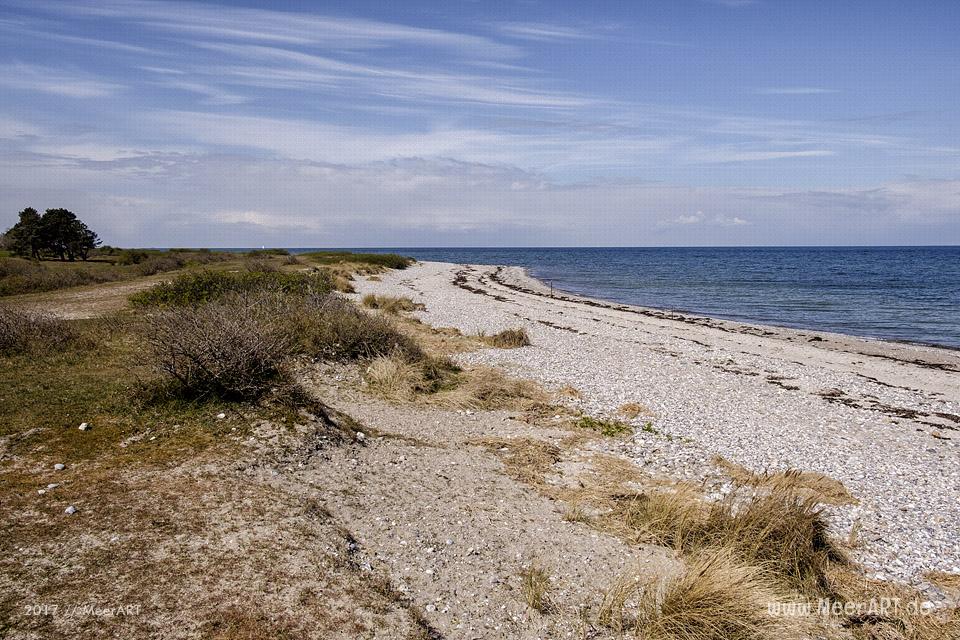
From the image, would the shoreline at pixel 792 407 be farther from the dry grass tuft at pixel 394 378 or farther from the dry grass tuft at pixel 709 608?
the dry grass tuft at pixel 394 378

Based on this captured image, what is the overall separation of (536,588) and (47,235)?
2077 inches

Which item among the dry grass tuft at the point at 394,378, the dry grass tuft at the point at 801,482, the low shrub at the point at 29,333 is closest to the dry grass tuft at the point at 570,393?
the dry grass tuft at the point at 394,378

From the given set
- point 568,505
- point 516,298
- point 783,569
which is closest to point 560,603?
point 568,505

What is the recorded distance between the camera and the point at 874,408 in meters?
13.8

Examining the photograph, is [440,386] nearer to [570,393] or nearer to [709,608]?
[570,393]

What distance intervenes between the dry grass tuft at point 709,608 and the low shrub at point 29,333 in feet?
43.9

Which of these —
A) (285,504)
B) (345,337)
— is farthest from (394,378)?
(285,504)

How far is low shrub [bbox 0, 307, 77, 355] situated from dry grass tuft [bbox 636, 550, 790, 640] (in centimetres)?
1338

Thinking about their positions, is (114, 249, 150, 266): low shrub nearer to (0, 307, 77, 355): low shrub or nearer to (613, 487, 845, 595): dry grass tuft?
(0, 307, 77, 355): low shrub

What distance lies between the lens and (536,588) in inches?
220

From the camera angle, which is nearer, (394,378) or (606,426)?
(606,426)

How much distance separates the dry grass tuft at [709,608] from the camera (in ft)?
16.8

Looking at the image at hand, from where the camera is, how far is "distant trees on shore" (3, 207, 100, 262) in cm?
4388

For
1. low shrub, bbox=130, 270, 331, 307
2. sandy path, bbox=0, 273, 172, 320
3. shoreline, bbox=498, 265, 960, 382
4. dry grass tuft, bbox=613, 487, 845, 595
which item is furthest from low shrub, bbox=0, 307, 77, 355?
shoreline, bbox=498, 265, 960, 382
